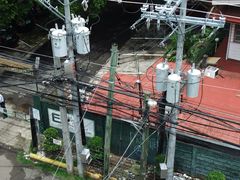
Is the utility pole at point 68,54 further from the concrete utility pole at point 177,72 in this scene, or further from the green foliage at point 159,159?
the concrete utility pole at point 177,72

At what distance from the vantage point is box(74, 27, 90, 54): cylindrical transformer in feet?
43.6

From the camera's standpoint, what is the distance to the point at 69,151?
635 inches

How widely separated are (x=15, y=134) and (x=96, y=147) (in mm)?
4204

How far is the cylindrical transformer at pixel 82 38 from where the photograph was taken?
43.6 ft

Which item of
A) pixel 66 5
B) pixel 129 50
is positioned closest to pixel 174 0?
pixel 66 5

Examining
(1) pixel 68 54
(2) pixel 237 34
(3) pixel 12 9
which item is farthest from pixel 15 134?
(2) pixel 237 34

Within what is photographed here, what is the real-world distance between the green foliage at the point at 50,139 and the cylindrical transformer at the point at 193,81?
678 cm

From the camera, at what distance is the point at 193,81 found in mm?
12219

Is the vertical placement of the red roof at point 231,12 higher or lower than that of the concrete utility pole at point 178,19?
lower

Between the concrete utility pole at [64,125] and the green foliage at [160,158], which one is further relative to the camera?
the green foliage at [160,158]

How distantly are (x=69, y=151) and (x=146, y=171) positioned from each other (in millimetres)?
2996

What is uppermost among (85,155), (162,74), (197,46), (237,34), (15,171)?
(162,74)

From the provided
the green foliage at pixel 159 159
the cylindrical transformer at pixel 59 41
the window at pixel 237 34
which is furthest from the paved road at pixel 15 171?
the window at pixel 237 34

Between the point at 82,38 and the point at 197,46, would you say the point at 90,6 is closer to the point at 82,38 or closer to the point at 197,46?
the point at 197,46
